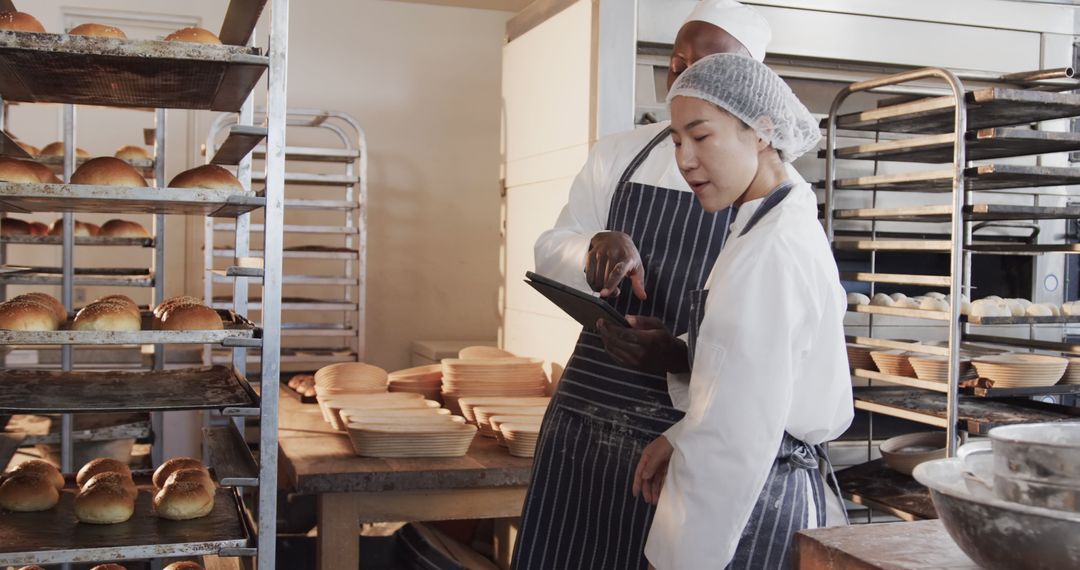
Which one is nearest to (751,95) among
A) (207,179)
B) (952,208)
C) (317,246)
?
(207,179)

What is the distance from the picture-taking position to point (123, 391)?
2.34m

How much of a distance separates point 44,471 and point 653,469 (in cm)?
160

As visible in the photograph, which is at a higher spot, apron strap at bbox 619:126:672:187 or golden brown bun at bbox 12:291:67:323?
apron strap at bbox 619:126:672:187

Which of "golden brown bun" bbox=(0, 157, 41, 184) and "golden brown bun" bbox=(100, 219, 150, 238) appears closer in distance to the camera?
"golden brown bun" bbox=(0, 157, 41, 184)

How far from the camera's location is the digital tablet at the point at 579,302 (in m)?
1.82

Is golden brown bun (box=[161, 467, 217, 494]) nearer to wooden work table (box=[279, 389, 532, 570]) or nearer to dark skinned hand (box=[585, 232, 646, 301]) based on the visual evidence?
wooden work table (box=[279, 389, 532, 570])

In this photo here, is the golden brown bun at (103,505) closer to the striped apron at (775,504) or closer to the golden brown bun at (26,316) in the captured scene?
the golden brown bun at (26,316)

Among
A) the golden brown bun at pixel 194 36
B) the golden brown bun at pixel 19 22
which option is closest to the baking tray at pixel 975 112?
the golden brown bun at pixel 194 36

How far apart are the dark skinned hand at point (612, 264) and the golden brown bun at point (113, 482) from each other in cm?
123

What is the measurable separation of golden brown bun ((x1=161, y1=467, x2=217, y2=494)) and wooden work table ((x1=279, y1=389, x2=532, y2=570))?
265 mm

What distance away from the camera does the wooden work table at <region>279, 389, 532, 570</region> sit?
264 centimetres

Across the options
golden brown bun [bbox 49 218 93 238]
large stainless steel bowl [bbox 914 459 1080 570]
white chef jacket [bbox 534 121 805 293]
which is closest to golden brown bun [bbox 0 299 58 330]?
white chef jacket [bbox 534 121 805 293]

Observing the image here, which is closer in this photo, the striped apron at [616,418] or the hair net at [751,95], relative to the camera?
the hair net at [751,95]

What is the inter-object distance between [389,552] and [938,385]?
1873mm
